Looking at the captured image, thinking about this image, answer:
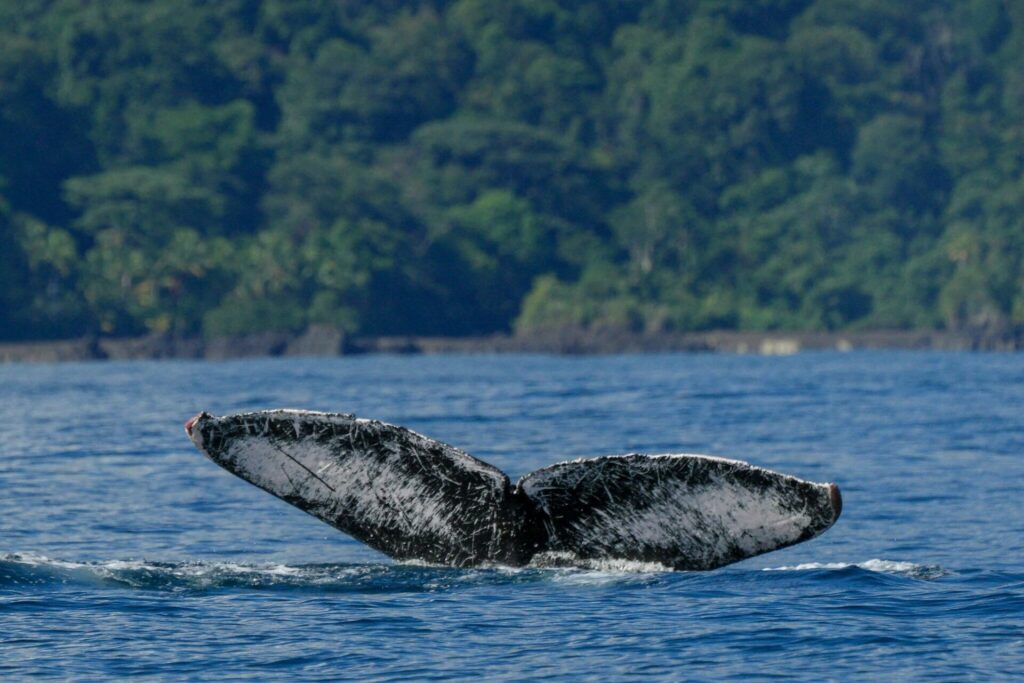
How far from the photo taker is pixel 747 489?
14.1m

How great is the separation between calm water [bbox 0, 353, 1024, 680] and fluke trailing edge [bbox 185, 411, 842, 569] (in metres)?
0.82

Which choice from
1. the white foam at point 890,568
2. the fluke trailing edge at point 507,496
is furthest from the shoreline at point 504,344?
the fluke trailing edge at point 507,496

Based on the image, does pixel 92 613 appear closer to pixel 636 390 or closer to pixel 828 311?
pixel 636 390

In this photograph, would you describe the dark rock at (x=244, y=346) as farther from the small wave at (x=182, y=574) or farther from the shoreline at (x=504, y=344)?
the small wave at (x=182, y=574)

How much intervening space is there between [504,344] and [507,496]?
14674 centimetres

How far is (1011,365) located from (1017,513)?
273 feet

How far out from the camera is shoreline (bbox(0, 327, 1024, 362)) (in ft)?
481

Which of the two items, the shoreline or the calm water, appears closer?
the calm water

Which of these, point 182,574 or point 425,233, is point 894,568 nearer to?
point 182,574

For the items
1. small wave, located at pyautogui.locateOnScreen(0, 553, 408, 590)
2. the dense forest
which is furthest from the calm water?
the dense forest

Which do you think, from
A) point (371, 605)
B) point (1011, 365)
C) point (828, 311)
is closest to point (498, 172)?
point (828, 311)

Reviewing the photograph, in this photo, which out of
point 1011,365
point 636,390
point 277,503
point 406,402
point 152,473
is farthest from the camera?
point 1011,365

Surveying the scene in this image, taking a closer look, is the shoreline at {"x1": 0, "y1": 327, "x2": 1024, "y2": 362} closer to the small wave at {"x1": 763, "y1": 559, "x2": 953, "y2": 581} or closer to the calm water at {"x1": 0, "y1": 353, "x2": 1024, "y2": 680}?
the calm water at {"x1": 0, "y1": 353, "x2": 1024, "y2": 680}

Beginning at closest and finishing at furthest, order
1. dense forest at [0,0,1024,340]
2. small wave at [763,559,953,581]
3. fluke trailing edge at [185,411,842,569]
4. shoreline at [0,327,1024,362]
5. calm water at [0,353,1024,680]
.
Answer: fluke trailing edge at [185,411,842,569] < calm water at [0,353,1024,680] < small wave at [763,559,953,581] < shoreline at [0,327,1024,362] < dense forest at [0,0,1024,340]
